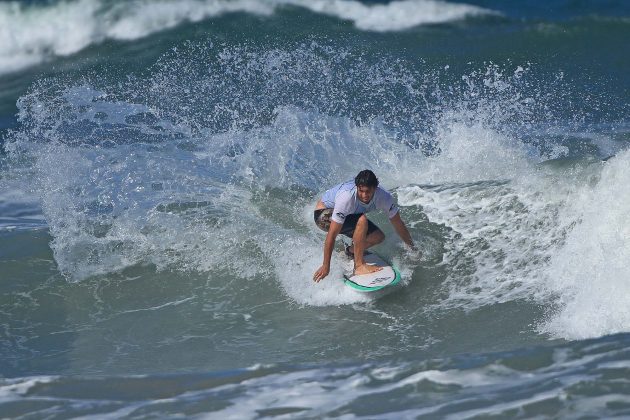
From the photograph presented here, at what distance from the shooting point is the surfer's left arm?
8836 mm

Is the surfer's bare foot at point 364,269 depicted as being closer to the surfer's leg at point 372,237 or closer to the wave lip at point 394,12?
the surfer's leg at point 372,237

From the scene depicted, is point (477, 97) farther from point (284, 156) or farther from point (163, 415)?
point (163, 415)

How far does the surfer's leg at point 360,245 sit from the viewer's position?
8.68 meters

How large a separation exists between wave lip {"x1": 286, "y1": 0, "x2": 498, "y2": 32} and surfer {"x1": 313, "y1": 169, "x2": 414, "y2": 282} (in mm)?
8731

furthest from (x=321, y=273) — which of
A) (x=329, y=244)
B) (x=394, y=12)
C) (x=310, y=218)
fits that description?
(x=394, y=12)

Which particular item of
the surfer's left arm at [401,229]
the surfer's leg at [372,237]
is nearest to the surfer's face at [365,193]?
the surfer's left arm at [401,229]

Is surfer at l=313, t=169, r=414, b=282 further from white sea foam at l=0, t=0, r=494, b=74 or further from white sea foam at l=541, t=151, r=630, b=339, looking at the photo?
white sea foam at l=0, t=0, r=494, b=74

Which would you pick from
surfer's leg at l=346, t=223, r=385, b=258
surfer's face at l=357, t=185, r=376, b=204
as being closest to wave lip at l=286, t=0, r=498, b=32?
surfer's leg at l=346, t=223, r=385, b=258

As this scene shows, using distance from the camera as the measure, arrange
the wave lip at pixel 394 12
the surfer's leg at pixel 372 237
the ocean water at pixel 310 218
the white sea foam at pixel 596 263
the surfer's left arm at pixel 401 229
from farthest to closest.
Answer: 1. the wave lip at pixel 394 12
2. the surfer's leg at pixel 372 237
3. the surfer's left arm at pixel 401 229
4. the white sea foam at pixel 596 263
5. the ocean water at pixel 310 218

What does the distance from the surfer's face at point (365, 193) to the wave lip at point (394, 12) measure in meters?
9.24

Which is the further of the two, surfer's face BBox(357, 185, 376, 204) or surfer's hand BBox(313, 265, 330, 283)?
surfer's hand BBox(313, 265, 330, 283)

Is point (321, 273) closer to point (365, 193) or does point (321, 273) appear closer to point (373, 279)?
point (373, 279)

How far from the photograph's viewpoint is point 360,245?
874 cm

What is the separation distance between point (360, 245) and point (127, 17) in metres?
10.9
